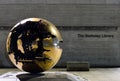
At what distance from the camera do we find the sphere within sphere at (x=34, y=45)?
5.42 m

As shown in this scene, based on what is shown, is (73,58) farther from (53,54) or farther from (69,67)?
(53,54)

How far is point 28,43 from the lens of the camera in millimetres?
5441

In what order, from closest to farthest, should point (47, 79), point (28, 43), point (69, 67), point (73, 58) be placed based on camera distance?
point (47, 79), point (28, 43), point (69, 67), point (73, 58)

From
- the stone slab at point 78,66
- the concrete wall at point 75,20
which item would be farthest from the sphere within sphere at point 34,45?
the concrete wall at point 75,20

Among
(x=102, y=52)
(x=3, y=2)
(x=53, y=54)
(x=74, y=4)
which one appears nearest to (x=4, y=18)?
(x=3, y=2)

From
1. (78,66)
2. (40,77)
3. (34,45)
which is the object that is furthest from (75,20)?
(40,77)

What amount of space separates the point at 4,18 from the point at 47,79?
19.6 meters

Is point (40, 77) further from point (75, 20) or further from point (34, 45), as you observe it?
point (75, 20)

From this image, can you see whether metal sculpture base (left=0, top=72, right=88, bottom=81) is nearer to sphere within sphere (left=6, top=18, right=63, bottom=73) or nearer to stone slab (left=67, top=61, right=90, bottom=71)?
sphere within sphere (left=6, top=18, right=63, bottom=73)

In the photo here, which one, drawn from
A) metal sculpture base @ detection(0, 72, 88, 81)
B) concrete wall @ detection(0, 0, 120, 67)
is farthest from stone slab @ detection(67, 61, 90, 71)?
metal sculpture base @ detection(0, 72, 88, 81)

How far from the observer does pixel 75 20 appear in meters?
24.2

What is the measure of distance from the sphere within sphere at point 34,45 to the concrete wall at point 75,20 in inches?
726

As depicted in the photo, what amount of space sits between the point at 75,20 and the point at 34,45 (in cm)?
1891

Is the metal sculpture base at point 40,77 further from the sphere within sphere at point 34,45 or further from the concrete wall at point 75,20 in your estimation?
the concrete wall at point 75,20
